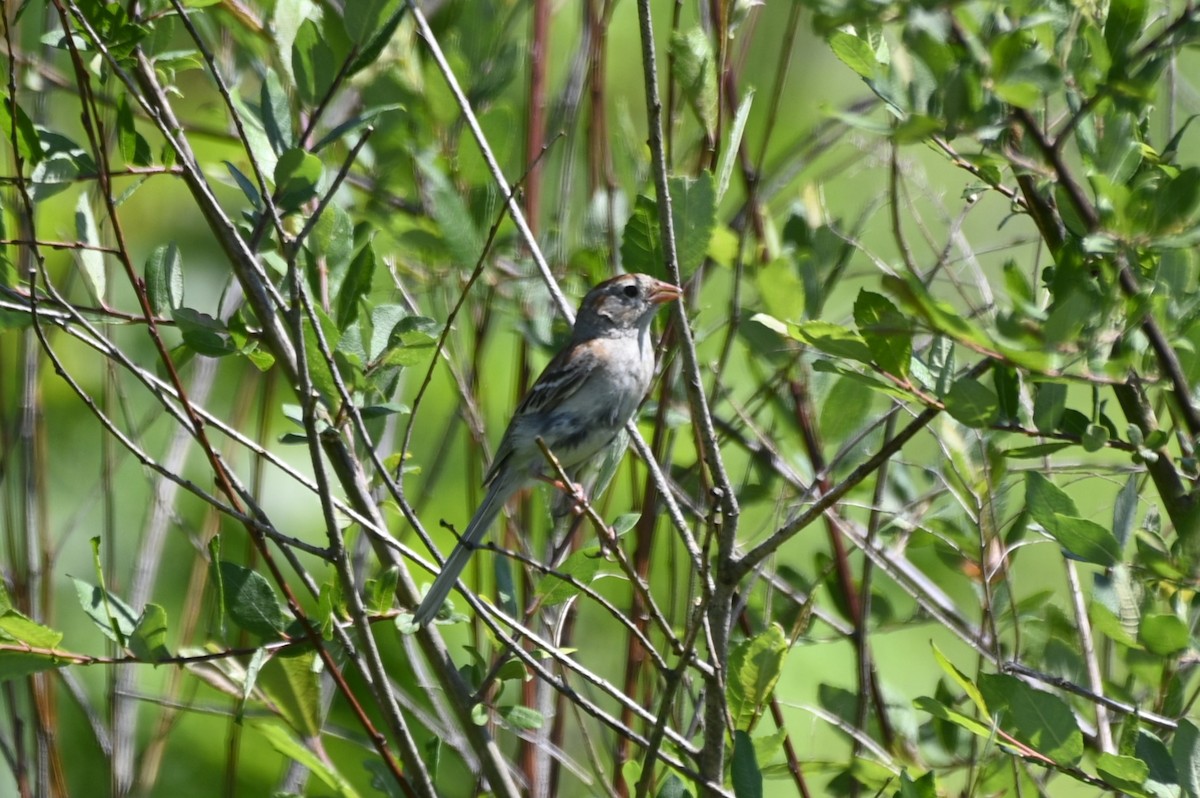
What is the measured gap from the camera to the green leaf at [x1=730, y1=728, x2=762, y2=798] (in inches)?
73.7

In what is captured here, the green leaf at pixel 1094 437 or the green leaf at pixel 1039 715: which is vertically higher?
the green leaf at pixel 1094 437

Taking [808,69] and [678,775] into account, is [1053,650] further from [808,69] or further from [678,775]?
[808,69]

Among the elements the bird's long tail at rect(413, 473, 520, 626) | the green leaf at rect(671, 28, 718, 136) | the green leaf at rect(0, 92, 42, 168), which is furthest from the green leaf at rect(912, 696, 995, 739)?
the green leaf at rect(0, 92, 42, 168)

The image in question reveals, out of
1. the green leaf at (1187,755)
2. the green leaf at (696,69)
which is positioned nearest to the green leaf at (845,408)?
the green leaf at (696,69)

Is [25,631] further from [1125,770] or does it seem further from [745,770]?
[1125,770]

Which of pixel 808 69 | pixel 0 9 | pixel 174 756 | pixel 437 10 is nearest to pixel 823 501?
pixel 0 9

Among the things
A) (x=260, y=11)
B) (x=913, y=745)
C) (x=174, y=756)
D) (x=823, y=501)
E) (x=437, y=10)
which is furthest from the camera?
(x=174, y=756)

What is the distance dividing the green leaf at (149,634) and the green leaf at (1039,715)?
124cm

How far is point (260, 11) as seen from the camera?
10.1 feet

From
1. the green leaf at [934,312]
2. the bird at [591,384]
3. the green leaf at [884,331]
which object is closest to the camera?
the green leaf at [934,312]

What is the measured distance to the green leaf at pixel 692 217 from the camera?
6.98ft

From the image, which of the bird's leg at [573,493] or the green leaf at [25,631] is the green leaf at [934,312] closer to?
the bird's leg at [573,493]

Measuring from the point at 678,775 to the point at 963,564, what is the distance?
2.81 ft

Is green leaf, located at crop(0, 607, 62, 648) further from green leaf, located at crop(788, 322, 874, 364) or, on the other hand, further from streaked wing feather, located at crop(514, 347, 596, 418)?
streaked wing feather, located at crop(514, 347, 596, 418)
